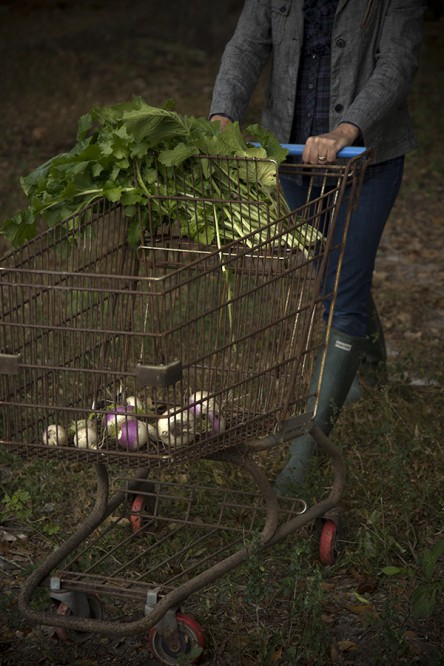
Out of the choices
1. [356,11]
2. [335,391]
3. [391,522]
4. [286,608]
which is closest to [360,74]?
[356,11]

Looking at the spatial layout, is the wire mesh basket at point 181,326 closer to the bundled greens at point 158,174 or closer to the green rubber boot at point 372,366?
the bundled greens at point 158,174

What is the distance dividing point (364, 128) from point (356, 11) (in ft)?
1.58

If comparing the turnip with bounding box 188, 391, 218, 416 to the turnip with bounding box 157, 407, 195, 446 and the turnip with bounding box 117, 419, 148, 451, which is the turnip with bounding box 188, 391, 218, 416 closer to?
the turnip with bounding box 157, 407, 195, 446

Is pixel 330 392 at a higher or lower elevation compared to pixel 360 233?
lower

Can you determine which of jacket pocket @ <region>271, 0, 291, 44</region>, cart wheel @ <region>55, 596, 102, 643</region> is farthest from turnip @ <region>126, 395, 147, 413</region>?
jacket pocket @ <region>271, 0, 291, 44</region>

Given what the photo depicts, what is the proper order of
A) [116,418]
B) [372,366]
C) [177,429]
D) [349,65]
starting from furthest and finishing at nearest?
[372,366]
[349,65]
[177,429]
[116,418]

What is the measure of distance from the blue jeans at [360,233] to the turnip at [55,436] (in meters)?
1.37

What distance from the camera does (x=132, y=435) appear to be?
3068 millimetres

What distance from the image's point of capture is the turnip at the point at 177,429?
3.00 metres

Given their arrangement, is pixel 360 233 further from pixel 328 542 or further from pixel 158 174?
pixel 328 542

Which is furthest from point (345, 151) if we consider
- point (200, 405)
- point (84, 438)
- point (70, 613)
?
point (70, 613)

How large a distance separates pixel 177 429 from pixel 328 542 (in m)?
0.95

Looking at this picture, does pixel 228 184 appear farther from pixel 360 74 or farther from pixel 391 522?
pixel 391 522

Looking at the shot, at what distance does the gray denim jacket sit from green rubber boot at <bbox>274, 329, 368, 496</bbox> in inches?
30.5
